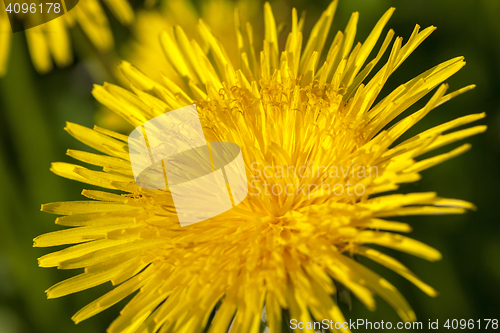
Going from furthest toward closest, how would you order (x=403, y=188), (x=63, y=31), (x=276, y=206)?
(x=63, y=31)
(x=403, y=188)
(x=276, y=206)

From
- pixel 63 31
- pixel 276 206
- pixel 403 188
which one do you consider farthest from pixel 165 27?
pixel 403 188

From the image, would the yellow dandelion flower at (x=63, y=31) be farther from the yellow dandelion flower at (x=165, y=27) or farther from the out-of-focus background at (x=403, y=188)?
the yellow dandelion flower at (x=165, y=27)

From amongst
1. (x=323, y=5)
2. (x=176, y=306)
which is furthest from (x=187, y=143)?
(x=323, y=5)

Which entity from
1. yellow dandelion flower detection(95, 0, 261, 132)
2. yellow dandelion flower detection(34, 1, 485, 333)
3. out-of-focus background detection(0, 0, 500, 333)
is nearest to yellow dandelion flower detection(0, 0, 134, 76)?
out-of-focus background detection(0, 0, 500, 333)

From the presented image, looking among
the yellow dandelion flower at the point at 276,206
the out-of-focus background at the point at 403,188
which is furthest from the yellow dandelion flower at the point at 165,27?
the yellow dandelion flower at the point at 276,206

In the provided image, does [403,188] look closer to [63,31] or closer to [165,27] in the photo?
[165,27]

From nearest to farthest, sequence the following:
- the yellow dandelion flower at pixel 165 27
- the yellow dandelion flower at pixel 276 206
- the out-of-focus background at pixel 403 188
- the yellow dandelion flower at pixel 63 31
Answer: the yellow dandelion flower at pixel 276 206 < the out-of-focus background at pixel 403 188 < the yellow dandelion flower at pixel 63 31 < the yellow dandelion flower at pixel 165 27

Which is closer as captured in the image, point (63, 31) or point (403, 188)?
point (403, 188)
